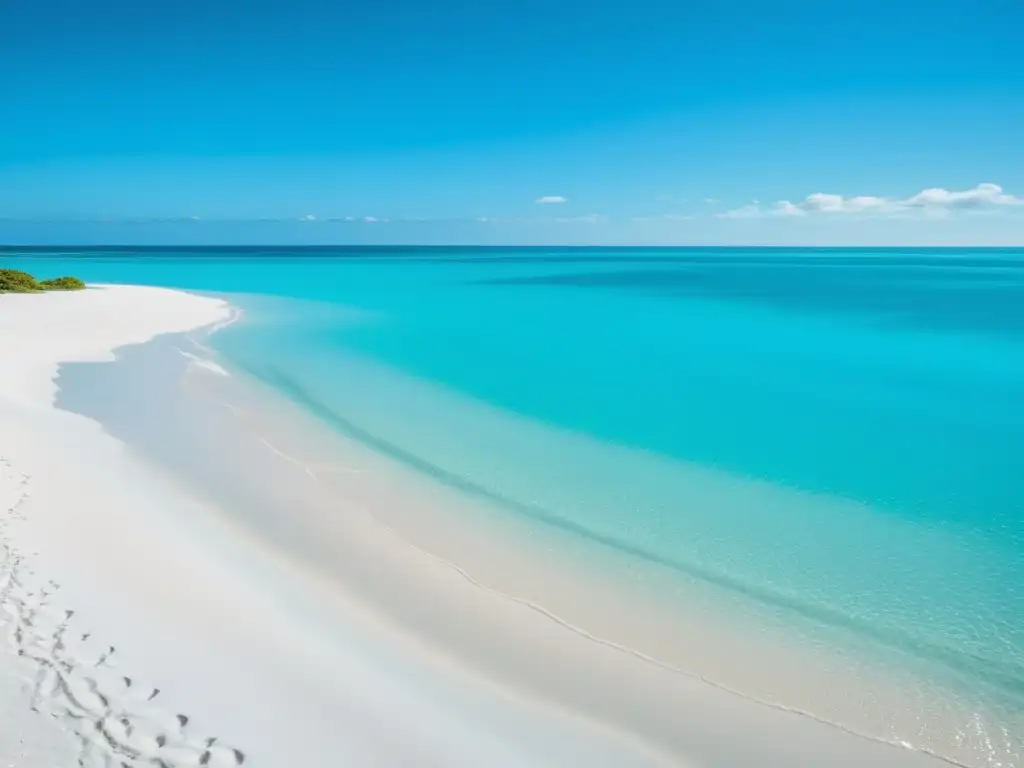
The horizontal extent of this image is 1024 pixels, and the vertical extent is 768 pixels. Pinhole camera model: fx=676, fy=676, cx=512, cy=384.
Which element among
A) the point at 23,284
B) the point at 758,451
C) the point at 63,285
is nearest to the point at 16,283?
the point at 23,284

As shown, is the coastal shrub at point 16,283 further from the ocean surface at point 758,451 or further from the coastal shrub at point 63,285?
the ocean surface at point 758,451

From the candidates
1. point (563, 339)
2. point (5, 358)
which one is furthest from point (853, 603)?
point (563, 339)

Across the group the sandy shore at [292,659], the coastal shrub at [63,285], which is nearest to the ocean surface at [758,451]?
the sandy shore at [292,659]

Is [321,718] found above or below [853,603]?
above

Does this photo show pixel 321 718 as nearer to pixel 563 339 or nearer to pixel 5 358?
pixel 5 358

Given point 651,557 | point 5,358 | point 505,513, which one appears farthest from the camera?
point 5,358

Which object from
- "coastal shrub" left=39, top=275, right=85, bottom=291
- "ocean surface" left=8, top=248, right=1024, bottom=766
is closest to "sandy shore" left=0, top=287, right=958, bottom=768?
"ocean surface" left=8, top=248, right=1024, bottom=766
